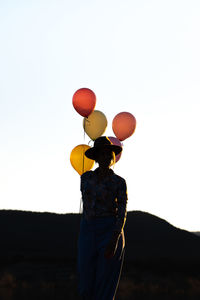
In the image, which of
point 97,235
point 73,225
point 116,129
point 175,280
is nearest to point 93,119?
point 116,129

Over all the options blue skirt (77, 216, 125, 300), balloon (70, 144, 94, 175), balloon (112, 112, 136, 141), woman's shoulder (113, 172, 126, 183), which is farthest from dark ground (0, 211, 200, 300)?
woman's shoulder (113, 172, 126, 183)

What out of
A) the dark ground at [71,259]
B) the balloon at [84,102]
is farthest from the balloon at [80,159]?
the dark ground at [71,259]

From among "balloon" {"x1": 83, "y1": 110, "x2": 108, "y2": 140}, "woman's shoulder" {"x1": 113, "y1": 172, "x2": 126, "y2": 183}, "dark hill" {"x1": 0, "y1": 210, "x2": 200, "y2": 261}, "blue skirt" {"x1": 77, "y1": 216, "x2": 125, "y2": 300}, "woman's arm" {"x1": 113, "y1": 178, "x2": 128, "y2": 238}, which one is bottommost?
"dark hill" {"x1": 0, "y1": 210, "x2": 200, "y2": 261}

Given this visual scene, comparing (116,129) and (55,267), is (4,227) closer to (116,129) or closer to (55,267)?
(55,267)

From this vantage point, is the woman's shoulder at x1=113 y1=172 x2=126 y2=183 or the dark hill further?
the dark hill

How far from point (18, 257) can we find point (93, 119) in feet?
40.0

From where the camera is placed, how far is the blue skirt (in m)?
4.95

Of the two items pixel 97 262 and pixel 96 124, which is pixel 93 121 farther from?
pixel 97 262

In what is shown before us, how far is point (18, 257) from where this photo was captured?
2069 cm

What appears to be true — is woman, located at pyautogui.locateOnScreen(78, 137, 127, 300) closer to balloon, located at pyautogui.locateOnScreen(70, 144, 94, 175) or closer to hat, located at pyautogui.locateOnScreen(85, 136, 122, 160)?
hat, located at pyautogui.locateOnScreen(85, 136, 122, 160)

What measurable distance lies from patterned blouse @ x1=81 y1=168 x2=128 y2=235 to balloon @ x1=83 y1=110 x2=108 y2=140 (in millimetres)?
4257

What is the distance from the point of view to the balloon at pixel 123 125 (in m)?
9.66

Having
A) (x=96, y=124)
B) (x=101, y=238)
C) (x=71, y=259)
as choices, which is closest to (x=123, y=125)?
(x=96, y=124)

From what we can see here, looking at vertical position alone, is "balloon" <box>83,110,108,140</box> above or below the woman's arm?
above
